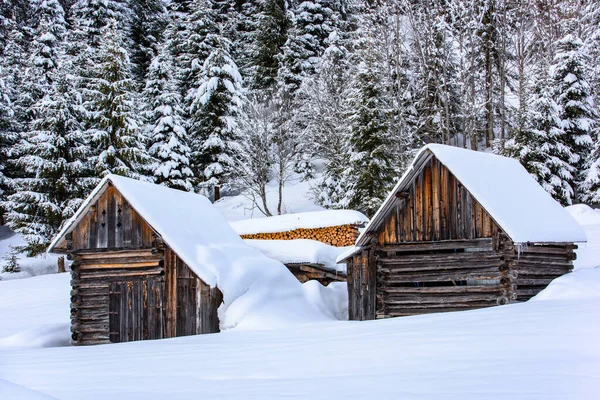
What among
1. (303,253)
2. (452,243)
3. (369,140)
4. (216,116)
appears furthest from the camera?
(216,116)

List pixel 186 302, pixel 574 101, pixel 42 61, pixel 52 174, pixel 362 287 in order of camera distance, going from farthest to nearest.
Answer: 1. pixel 42 61
2. pixel 574 101
3. pixel 52 174
4. pixel 362 287
5. pixel 186 302

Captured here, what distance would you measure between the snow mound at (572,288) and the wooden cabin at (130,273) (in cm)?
899

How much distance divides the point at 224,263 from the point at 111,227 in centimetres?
378

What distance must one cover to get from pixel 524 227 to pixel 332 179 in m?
24.4

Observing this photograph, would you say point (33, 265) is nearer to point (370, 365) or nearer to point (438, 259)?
point (438, 259)

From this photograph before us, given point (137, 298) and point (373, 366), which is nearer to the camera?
Answer: point (373, 366)

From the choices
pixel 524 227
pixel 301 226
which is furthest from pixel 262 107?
pixel 524 227

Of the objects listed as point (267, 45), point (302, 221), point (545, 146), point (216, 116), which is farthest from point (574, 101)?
point (267, 45)

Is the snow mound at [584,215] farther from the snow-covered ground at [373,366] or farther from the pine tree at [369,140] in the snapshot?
the snow-covered ground at [373,366]

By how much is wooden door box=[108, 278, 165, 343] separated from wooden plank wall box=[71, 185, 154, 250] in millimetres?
1250

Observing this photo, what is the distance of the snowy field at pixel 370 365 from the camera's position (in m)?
5.14

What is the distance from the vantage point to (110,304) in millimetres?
18812

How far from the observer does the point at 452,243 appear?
54.7 feet

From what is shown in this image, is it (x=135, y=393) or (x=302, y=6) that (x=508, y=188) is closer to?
(x=135, y=393)
